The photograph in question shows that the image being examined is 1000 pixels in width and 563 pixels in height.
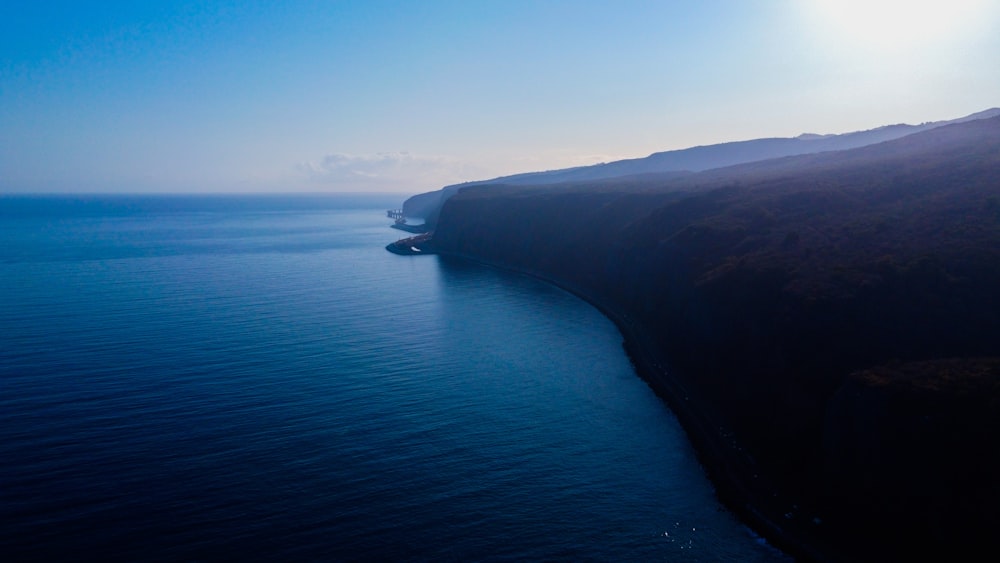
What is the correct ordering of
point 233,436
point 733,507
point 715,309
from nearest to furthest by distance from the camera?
point 733,507 → point 233,436 → point 715,309

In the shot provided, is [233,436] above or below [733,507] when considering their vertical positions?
above

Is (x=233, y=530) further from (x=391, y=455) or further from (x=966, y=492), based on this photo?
(x=966, y=492)

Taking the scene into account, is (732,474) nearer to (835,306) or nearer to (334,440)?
(835,306)

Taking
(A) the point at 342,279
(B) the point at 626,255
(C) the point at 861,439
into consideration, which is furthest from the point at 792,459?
(A) the point at 342,279

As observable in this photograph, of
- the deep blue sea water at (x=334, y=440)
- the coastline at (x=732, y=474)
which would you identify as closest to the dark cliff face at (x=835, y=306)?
the coastline at (x=732, y=474)

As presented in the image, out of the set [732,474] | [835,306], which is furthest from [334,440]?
[835,306]

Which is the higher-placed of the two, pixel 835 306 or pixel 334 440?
pixel 835 306
